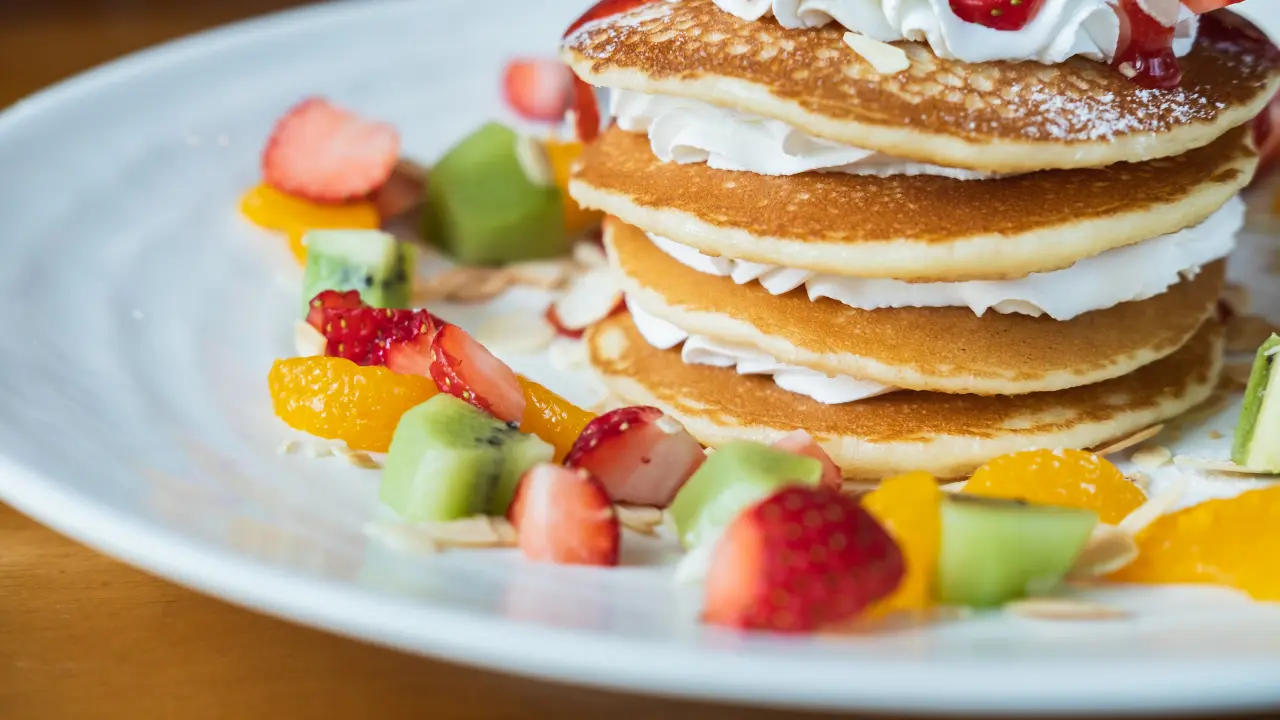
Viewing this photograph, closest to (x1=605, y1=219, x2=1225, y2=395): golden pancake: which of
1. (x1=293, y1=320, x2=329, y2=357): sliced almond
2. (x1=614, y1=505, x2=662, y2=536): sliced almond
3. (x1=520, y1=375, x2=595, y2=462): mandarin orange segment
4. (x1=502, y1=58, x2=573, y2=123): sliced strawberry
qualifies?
(x1=520, y1=375, x2=595, y2=462): mandarin orange segment

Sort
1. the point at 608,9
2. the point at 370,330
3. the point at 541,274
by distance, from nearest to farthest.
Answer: the point at 370,330, the point at 608,9, the point at 541,274

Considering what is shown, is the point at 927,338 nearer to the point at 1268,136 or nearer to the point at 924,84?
the point at 924,84

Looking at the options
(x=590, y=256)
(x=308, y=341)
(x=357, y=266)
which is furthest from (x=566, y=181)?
(x=308, y=341)

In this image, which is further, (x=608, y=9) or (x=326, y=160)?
(x=326, y=160)

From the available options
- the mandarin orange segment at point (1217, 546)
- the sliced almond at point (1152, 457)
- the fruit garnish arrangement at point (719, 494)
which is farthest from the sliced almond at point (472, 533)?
the sliced almond at point (1152, 457)

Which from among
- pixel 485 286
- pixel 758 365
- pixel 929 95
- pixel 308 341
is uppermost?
pixel 929 95

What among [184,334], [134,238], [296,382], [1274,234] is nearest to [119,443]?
[296,382]

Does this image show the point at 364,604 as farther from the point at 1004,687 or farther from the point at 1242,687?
the point at 1242,687

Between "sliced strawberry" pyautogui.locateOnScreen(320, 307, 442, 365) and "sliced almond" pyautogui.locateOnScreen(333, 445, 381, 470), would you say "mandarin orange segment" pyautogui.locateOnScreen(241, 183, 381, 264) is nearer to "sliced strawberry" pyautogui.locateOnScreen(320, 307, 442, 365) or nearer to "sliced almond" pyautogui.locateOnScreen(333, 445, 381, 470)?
"sliced strawberry" pyautogui.locateOnScreen(320, 307, 442, 365)
